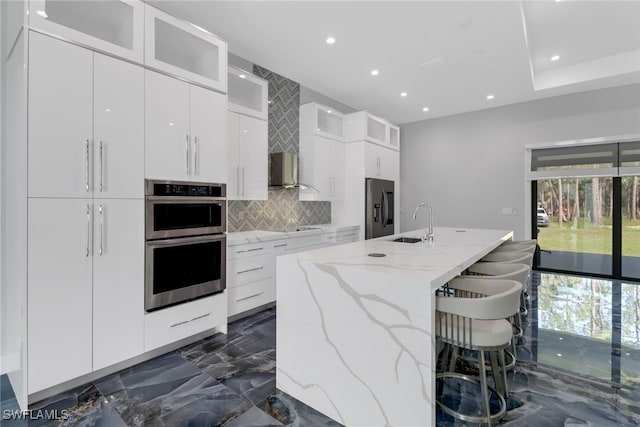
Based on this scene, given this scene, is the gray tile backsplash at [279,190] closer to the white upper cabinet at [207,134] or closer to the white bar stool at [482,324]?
the white upper cabinet at [207,134]

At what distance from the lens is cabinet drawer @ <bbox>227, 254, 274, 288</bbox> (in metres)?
3.23

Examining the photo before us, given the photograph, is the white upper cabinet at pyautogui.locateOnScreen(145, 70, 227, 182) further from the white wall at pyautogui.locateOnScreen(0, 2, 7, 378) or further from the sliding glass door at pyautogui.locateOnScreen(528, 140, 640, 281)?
the sliding glass door at pyautogui.locateOnScreen(528, 140, 640, 281)

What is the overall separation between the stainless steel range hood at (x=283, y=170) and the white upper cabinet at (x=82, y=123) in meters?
1.98

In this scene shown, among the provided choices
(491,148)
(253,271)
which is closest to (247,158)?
(253,271)

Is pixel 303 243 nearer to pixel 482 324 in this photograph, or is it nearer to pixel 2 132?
pixel 482 324

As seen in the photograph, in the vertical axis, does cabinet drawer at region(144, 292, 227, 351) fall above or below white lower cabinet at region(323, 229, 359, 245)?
below

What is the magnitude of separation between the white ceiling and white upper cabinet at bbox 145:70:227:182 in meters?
0.89

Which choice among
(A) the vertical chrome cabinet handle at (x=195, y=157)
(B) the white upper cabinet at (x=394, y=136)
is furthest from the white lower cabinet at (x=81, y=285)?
(B) the white upper cabinet at (x=394, y=136)

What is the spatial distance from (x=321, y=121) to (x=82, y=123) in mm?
3456

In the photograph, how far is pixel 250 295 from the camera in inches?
135

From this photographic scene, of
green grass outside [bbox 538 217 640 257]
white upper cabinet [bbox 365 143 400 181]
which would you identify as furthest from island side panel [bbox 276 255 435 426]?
green grass outside [bbox 538 217 640 257]

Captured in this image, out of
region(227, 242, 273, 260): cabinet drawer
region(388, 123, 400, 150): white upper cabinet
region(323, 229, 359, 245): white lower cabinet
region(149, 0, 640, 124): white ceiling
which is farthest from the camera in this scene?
region(388, 123, 400, 150): white upper cabinet

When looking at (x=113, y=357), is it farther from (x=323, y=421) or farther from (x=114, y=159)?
(x=323, y=421)

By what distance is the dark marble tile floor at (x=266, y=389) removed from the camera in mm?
1847
